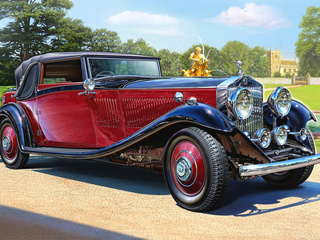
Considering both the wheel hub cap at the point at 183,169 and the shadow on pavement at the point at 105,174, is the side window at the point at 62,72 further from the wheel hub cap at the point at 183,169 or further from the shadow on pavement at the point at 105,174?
the wheel hub cap at the point at 183,169

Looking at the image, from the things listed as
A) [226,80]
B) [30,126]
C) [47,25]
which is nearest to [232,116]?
[226,80]

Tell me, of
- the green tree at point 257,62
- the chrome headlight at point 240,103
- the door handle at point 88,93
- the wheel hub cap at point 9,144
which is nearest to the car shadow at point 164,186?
the wheel hub cap at point 9,144

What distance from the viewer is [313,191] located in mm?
5539

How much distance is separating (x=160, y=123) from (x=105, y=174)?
2.32 m

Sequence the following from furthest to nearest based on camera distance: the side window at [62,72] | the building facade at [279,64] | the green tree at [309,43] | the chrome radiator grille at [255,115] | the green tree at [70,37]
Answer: the building facade at [279,64], the green tree at [309,43], the green tree at [70,37], the side window at [62,72], the chrome radiator grille at [255,115]

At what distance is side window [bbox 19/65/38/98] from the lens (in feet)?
22.9

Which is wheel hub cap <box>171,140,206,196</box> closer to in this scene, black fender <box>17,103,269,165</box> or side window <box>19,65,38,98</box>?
black fender <box>17,103,269,165</box>

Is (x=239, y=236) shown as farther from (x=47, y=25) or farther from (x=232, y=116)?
(x=47, y=25)

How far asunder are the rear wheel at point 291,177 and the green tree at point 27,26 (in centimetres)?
3697

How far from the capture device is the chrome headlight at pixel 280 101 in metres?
5.21

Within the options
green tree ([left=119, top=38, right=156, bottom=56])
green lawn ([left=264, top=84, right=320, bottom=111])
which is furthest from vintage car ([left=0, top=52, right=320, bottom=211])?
green tree ([left=119, top=38, right=156, bottom=56])

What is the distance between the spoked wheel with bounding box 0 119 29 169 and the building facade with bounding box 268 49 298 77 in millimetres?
147888

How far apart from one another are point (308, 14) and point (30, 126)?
65886mm

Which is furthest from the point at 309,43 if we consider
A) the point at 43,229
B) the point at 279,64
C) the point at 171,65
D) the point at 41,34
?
the point at 279,64
